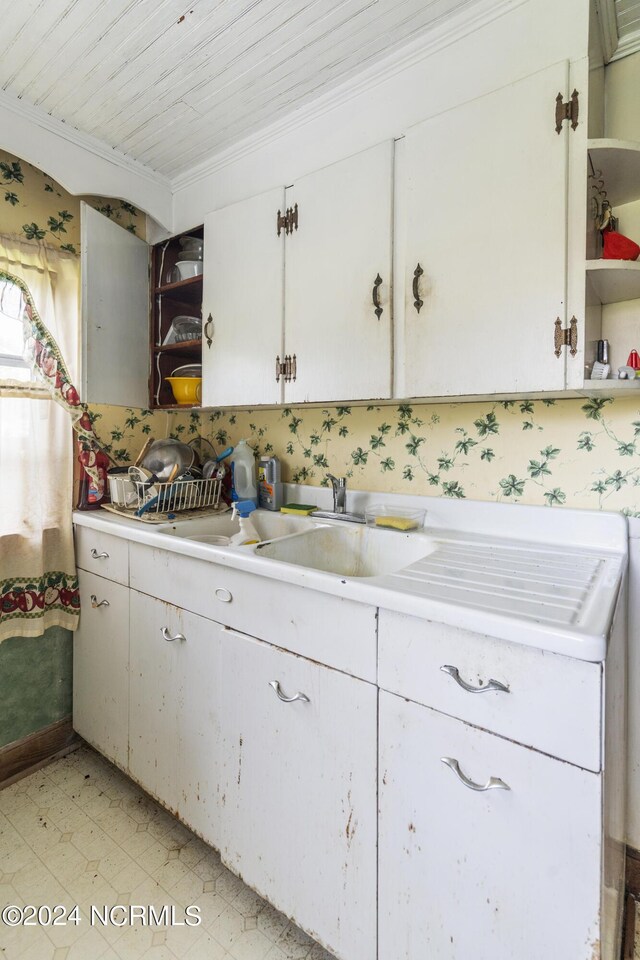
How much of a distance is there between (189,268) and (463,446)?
4.35ft

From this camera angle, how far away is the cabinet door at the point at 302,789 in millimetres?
1030

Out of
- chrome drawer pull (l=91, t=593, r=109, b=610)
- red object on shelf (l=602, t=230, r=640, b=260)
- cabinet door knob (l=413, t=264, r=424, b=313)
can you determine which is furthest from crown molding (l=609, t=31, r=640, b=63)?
chrome drawer pull (l=91, t=593, r=109, b=610)

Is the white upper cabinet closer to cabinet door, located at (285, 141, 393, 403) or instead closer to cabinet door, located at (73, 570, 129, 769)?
cabinet door, located at (285, 141, 393, 403)

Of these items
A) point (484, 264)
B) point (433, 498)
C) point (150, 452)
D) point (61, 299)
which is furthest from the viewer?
point (150, 452)

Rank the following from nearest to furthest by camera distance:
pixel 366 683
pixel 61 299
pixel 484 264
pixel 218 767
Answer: pixel 366 683 → pixel 484 264 → pixel 218 767 → pixel 61 299

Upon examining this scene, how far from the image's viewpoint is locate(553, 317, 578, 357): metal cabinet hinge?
3.51 feet

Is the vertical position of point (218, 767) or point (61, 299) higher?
point (61, 299)

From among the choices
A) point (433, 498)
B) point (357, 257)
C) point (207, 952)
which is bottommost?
point (207, 952)

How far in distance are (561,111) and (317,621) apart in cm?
127

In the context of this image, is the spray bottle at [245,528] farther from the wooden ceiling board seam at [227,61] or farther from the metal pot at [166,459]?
the wooden ceiling board seam at [227,61]

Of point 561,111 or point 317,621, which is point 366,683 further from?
point 561,111

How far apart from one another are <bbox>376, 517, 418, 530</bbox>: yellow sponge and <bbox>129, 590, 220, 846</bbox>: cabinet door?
1.97ft

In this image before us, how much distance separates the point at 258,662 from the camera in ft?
3.99

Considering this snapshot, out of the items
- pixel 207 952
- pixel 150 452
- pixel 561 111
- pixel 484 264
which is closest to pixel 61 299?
pixel 150 452
